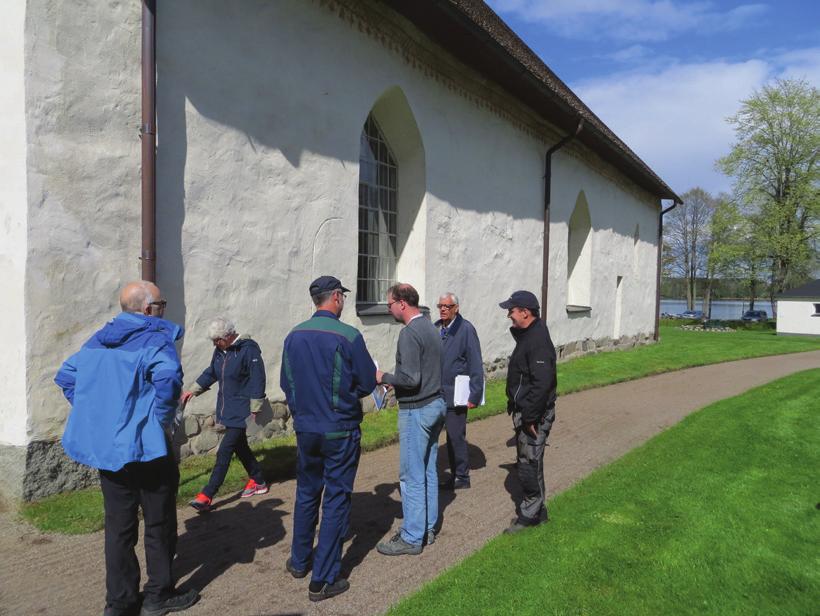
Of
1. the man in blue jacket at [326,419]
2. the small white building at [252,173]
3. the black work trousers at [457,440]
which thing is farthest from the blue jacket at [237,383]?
the black work trousers at [457,440]

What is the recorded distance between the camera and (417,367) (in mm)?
3965

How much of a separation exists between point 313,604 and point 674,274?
181ft

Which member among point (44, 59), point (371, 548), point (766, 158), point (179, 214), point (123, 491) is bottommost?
point (371, 548)

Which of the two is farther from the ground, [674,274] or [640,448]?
[674,274]

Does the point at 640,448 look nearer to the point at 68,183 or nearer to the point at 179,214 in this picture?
the point at 179,214

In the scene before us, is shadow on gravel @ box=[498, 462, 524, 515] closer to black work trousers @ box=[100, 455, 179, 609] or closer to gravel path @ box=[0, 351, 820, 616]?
gravel path @ box=[0, 351, 820, 616]

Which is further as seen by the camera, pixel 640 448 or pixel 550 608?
pixel 640 448

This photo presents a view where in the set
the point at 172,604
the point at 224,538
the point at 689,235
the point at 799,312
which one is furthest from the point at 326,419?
the point at 689,235

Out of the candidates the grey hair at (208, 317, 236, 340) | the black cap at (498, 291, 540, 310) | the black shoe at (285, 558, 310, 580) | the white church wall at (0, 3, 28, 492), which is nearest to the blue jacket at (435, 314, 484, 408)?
the black cap at (498, 291, 540, 310)

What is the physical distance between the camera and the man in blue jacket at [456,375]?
17.8 ft

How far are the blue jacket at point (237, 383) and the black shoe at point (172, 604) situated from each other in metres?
1.81

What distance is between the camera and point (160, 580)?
3268mm

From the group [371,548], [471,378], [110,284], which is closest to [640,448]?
[471,378]

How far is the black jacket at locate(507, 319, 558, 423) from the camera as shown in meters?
4.25
